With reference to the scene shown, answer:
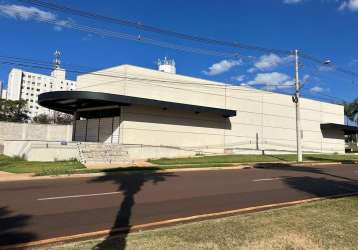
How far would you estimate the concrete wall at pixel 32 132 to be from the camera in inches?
1647

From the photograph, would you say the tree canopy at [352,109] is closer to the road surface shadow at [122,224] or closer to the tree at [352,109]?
the tree at [352,109]

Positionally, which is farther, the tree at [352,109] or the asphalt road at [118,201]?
the tree at [352,109]

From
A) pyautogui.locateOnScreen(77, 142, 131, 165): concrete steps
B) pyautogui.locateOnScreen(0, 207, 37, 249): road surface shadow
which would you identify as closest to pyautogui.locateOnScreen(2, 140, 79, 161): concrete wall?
pyautogui.locateOnScreen(77, 142, 131, 165): concrete steps

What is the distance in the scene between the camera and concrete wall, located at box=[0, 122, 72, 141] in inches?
1647

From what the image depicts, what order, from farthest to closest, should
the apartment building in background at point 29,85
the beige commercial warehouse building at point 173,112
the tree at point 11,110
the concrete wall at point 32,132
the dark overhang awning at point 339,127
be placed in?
the apartment building in background at point 29,85 → the tree at point 11,110 → the dark overhang awning at point 339,127 → the concrete wall at point 32,132 → the beige commercial warehouse building at point 173,112

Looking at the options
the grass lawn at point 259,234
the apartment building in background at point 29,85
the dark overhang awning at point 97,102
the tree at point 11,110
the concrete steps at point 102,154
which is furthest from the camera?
the apartment building in background at point 29,85

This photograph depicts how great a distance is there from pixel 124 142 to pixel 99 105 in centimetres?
425

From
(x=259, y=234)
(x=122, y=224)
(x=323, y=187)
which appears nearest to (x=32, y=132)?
(x=323, y=187)

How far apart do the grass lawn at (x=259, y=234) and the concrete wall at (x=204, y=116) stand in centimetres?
2367

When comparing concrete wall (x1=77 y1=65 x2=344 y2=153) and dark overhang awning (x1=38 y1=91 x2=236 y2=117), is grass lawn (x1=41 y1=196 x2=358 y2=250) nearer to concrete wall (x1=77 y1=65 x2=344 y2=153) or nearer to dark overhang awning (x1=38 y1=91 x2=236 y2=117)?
dark overhang awning (x1=38 y1=91 x2=236 y2=117)

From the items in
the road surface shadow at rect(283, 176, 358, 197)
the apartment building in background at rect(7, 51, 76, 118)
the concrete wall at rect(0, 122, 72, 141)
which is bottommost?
the road surface shadow at rect(283, 176, 358, 197)

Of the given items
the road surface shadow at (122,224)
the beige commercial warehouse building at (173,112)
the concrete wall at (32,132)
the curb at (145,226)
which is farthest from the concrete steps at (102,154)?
the curb at (145,226)

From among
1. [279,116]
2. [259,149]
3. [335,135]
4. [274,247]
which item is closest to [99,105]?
[259,149]

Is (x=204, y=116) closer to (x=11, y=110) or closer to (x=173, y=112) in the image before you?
(x=173, y=112)
